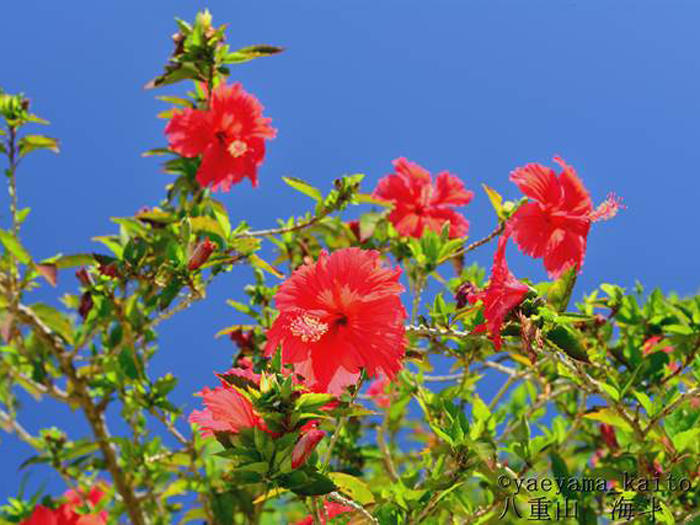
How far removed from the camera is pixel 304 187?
2.23 m

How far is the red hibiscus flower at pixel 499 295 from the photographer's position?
1.36m

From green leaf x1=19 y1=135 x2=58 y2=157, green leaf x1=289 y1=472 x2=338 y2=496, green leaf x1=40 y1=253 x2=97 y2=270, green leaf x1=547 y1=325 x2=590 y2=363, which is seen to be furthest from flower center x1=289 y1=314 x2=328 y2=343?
green leaf x1=19 y1=135 x2=58 y2=157

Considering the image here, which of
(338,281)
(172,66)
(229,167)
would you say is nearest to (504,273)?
(338,281)

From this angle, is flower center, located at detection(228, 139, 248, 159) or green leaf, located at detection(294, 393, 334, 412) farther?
flower center, located at detection(228, 139, 248, 159)

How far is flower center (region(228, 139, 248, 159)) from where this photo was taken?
2.41m

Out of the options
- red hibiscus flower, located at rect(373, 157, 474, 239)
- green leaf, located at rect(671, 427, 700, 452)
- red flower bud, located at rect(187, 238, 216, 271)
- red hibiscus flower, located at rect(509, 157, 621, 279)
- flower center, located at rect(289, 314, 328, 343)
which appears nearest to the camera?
flower center, located at rect(289, 314, 328, 343)

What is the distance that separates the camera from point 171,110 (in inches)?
100

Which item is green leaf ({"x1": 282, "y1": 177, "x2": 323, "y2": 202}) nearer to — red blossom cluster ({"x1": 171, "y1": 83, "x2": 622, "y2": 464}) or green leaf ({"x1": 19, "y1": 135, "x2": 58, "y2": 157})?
red blossom cluster ({"x1": 171, "y1": 83, "x2": 622, "y2": 464})

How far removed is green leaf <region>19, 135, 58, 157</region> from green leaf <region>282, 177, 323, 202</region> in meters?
1.00

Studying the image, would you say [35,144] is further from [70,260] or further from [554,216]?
[554,216]

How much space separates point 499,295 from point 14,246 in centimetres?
166

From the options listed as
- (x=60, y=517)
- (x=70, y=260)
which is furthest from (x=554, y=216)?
(x=60, y=517)

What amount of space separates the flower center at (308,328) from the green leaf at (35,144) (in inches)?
67.0

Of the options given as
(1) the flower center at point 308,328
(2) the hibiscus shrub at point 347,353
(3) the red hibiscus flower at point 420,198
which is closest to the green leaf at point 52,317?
(2) the hibiscus shrub at point 347,353
